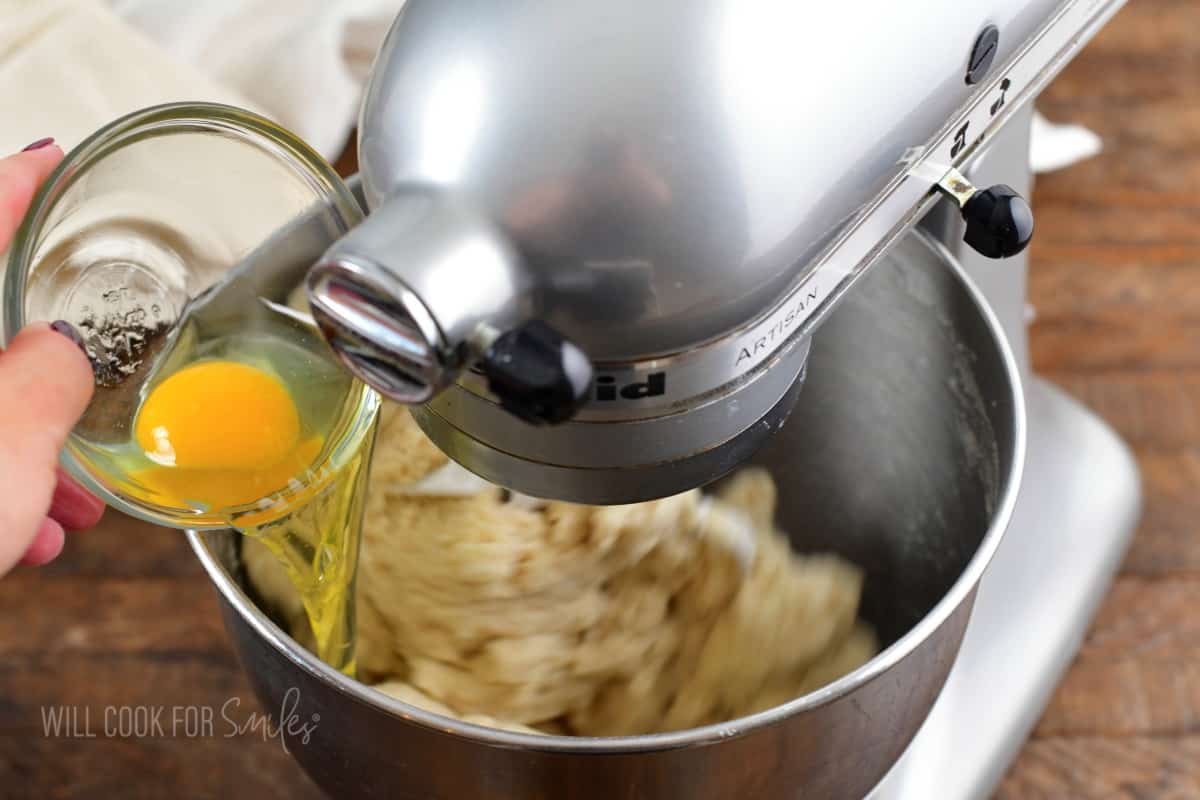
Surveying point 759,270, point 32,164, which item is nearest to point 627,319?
point 759,270

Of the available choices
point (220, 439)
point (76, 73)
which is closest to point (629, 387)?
point (220, 439)

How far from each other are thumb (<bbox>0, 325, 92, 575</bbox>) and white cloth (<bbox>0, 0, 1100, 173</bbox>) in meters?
0.56

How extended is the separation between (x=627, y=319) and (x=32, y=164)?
0.98 ft

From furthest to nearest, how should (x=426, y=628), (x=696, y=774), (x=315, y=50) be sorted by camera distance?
(x=315, y=50), (x=426, y=628), (x=696, y=774)

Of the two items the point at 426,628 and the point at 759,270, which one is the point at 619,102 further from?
the point at 426,628

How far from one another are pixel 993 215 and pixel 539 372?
0.59 feet

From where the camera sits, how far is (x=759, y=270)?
0.39 metres

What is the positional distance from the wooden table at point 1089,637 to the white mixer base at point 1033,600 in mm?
38

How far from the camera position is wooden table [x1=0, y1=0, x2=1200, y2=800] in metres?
0.80

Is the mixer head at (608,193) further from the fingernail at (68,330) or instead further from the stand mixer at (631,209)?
the fingernail at (68,330)

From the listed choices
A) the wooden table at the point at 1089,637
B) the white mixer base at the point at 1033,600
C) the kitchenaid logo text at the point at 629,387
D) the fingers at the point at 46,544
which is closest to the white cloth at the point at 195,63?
the wooden table at the point at 1089,637

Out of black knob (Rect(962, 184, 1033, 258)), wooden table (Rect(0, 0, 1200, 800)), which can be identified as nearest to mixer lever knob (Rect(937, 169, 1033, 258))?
black knob (Rect(962, 184, 1033, 258))
